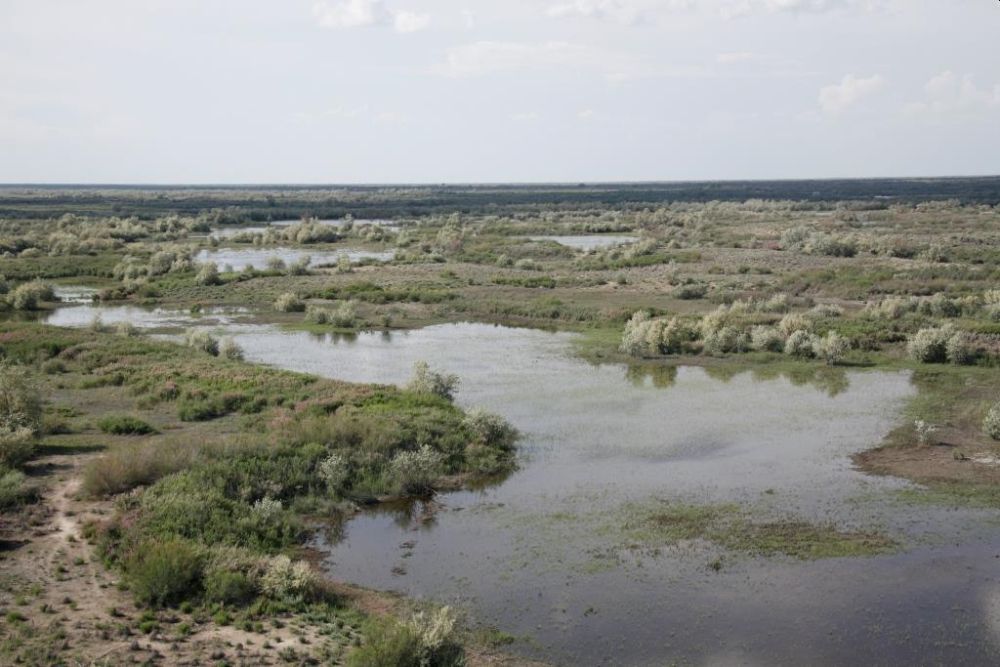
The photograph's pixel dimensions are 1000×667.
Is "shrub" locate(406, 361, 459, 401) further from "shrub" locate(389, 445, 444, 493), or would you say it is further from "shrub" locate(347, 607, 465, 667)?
"shrub" locate(347, 607, 465, 667)

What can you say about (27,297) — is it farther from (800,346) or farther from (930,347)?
(930,347)

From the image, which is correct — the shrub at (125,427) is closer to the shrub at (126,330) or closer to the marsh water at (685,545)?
the marsh water at (685,545)

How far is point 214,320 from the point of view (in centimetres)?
4978

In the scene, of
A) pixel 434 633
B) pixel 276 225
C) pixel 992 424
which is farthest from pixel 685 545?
pixel 276 225

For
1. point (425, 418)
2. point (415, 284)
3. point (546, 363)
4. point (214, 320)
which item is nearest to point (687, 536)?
point (425, 418)

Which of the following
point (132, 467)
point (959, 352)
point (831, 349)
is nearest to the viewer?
point (132, 467)

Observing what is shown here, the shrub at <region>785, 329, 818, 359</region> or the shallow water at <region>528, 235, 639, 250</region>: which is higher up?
the shallow water at <region>528, 235, 639, 250</region>

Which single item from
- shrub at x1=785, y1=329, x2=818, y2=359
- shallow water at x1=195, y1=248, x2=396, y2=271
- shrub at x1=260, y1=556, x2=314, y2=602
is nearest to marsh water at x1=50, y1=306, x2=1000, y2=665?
shrub at x1=260, y1=556, x2=314, y2=602

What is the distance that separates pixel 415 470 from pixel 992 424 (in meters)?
16.1

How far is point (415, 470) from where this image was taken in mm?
22281

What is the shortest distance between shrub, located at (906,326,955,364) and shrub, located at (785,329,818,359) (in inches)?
146

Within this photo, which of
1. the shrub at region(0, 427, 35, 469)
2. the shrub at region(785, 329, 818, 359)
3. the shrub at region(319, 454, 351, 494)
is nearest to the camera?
the shrub at region(0, 427, 35, 469)

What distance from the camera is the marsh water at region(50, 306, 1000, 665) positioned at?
15156 millimetres

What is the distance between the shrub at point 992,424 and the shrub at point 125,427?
22909 mm
